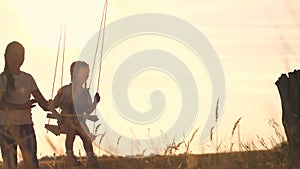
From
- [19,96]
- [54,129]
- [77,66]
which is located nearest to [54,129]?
[54,129]

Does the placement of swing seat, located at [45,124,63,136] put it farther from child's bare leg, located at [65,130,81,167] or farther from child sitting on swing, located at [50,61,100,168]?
child's bare leg, located at [65,130,81,167]

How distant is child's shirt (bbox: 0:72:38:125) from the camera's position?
8387 mm

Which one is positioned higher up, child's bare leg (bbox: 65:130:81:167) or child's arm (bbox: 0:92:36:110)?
child's arm (bbox: 0:92:36:110)

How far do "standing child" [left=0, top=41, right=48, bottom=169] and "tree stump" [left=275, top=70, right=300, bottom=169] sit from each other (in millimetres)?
2746

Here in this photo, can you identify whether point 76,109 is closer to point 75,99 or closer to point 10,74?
point 75,99

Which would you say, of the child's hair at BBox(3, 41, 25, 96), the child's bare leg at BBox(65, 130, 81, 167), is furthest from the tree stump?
the child's bare leg at BBox(65, 130, 81, 167)

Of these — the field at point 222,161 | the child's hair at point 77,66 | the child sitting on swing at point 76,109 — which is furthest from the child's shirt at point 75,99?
the field at point 222,161

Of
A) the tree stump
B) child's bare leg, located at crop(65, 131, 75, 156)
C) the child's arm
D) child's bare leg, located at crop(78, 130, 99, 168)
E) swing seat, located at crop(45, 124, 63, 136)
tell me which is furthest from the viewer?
child's bare leg, located at crop(65, 131, 75, 156)

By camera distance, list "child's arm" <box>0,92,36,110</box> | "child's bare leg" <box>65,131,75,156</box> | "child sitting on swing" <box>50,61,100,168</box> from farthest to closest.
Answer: "child's bare leg" <box>65,131,75,156</box> < "child sitting on swing" <box>50,61,100,168</box> < "child's arm" <box>0,92,36,110</box>

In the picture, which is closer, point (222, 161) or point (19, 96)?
point (19, 96)

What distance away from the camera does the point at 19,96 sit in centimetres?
842

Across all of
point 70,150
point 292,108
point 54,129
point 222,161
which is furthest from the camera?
point 70,150

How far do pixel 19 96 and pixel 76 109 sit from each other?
250cm

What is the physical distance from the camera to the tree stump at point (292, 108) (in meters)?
7.89
